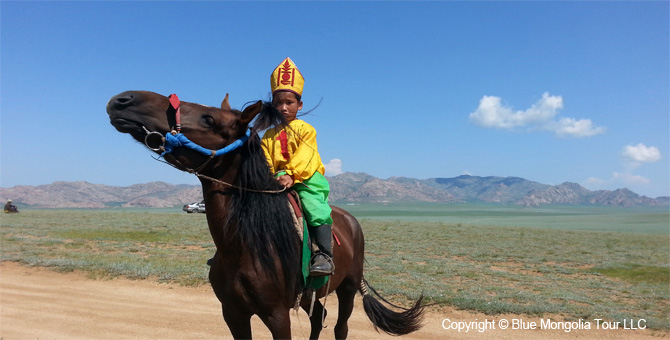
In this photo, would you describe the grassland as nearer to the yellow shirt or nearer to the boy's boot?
the boy's boot

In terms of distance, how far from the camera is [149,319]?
7.22 metres

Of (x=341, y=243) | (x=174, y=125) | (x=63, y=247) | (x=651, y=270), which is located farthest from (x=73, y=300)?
(x=651, y=270)

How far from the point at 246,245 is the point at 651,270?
56.1 ft

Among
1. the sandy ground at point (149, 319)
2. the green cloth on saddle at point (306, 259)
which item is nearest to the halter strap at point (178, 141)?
the green cloth on saddle at point (306, 259)

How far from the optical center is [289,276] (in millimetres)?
3031

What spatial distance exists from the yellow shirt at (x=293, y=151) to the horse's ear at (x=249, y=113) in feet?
1.18

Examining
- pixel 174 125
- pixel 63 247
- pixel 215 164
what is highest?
pixel 174 125

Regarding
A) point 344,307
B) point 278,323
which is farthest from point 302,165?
point 344,307

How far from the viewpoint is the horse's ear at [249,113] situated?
2740 mm

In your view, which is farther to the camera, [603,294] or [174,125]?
[603,294]

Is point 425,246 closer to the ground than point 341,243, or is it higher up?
Result: closer to the ground

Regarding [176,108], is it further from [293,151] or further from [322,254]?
[322,254]

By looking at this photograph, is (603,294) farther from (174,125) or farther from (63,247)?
(63,247)

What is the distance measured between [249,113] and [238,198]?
59 cm
